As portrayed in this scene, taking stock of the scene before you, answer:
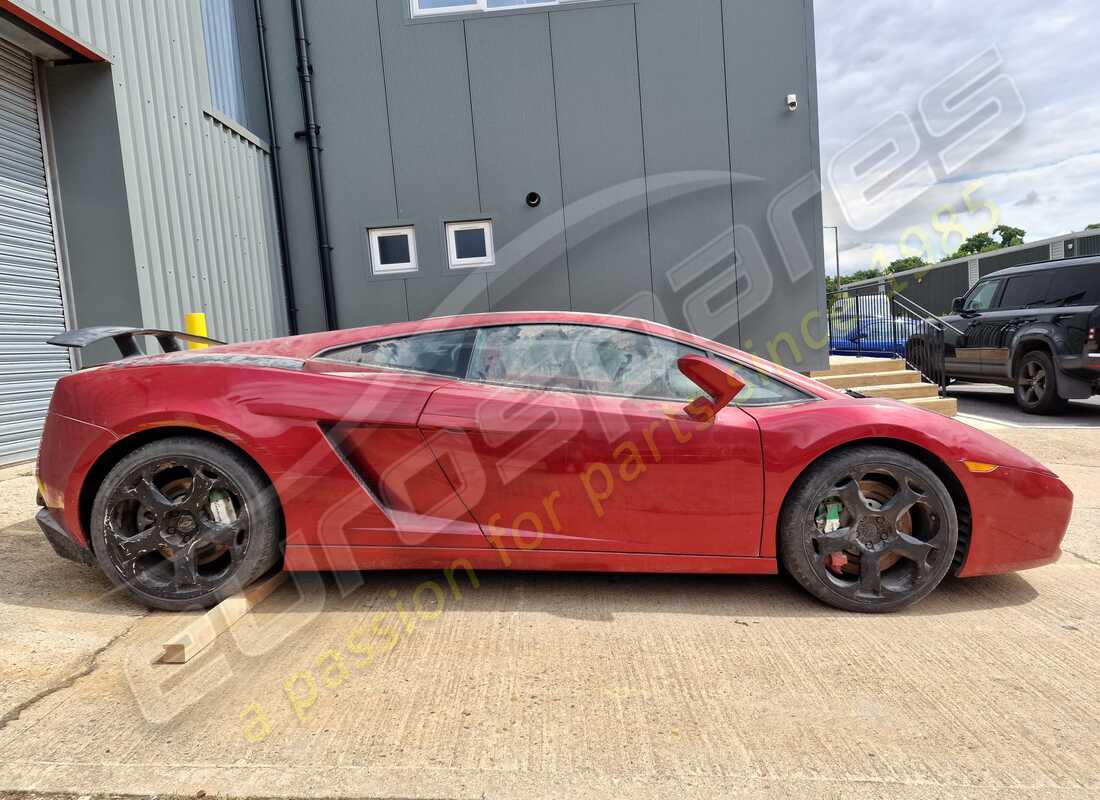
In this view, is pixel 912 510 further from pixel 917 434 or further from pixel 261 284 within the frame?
pixel 261 284

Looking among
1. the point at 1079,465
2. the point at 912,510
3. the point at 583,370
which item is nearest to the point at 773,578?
the point at 912,510

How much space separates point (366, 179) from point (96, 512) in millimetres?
5394

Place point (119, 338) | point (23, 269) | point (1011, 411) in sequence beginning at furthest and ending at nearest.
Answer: point (1011, 411), point (23, 269), point (119, 338)

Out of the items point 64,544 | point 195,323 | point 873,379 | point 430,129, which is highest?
point 430,129

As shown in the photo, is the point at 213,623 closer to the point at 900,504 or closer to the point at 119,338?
the point at 119,338

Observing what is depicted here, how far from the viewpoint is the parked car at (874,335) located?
36.4 ft

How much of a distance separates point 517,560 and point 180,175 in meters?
5.07

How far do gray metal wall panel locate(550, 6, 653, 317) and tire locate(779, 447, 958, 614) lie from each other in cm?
468

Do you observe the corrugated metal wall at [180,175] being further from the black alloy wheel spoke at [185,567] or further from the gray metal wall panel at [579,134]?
the black alloy wheel spoke at [185,567]

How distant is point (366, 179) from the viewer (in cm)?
696

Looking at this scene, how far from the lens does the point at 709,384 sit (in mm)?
2400

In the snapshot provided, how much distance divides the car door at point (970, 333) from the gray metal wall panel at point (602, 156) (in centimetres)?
510

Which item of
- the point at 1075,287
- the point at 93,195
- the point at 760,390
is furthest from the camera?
the point at 1075,287

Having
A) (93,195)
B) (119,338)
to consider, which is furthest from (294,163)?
(119,338)
